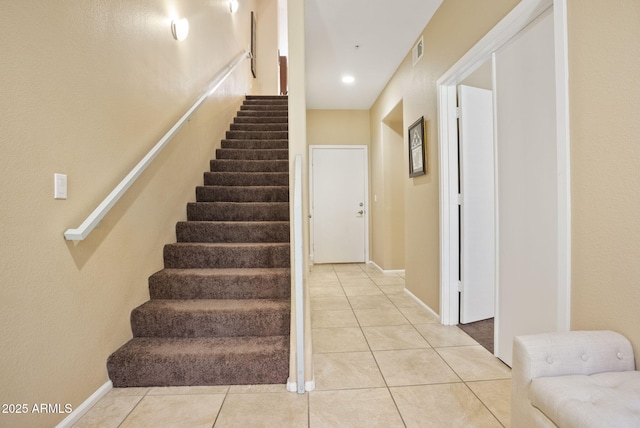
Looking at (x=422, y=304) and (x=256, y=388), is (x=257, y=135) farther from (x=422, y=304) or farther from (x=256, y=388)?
(x=256, y=388)

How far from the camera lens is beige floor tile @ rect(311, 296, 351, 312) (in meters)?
2.85

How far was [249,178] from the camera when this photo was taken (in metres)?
3.02

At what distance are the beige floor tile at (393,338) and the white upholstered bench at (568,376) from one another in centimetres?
104

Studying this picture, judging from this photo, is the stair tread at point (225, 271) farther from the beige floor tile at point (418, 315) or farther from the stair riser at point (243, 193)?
the beige floor tile at point (418, 315)

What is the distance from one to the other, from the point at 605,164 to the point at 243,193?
2.52 meters

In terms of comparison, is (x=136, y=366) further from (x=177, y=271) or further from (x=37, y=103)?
(x=37, y=103)

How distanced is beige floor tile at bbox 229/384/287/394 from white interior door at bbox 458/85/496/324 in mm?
1628

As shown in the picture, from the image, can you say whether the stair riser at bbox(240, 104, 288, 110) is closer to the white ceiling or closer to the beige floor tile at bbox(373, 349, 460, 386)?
the white ceiling

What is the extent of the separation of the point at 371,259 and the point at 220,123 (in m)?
3.15

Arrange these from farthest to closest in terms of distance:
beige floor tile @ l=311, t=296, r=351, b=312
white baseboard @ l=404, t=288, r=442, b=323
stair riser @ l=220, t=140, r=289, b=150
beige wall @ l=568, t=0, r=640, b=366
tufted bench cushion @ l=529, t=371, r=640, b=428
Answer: stair riser @ l=220, t=140, r=289, b=150
beige floor tile @ l=311, t=296, r=351, b=312
white baseboard @ l=404, t=288, r=442, b=323
beige wall @ l=568, t=0, r=640, b=366
tufted bench cushion @ l=529, t=371, r=640, b=428

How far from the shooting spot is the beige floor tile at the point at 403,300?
2910mm

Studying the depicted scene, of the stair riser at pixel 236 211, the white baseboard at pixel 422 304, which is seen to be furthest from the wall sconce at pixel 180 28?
the white baseboard at pixel 422 304

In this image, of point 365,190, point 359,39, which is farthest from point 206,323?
point 365,190

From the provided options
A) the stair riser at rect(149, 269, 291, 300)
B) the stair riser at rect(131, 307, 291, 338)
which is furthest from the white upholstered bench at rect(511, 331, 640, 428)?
the stair riser at rect(149, 269, 291, 300)
